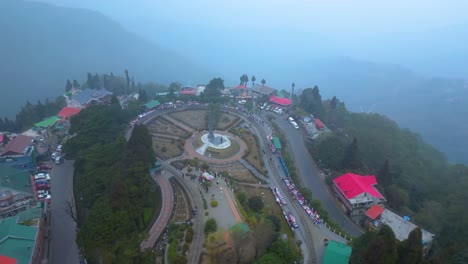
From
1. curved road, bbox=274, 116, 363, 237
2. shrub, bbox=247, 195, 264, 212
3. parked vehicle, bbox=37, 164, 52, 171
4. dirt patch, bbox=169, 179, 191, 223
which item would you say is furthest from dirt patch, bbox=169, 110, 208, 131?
shrub, bbox=247, 195, 264, 212

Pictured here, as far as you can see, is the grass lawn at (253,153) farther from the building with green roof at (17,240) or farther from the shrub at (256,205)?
the building with green roof at (17,240)

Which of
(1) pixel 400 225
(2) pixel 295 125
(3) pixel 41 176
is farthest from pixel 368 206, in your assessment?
(3) pixel 41 176

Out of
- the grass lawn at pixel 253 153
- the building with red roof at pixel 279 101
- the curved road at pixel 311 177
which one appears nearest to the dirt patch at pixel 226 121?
the grass lawn at pixel 253 153

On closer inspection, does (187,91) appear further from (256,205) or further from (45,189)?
(256,205)

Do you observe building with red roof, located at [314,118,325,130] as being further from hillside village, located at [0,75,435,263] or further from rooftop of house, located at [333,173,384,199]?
rooftop of house, located at [333,173,384,199]

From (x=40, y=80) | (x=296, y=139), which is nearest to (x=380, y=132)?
(x=296, y=139)
